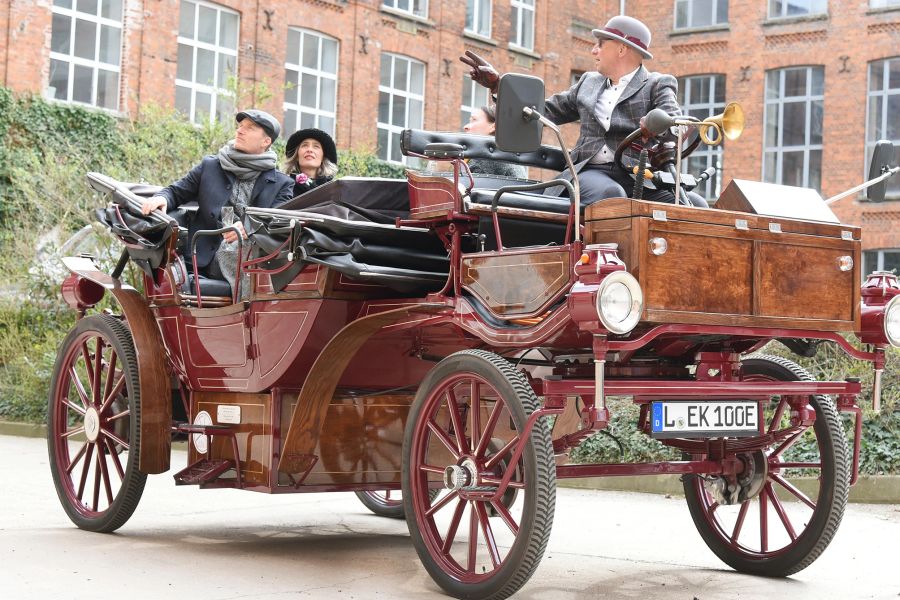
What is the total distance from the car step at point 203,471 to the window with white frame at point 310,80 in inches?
804

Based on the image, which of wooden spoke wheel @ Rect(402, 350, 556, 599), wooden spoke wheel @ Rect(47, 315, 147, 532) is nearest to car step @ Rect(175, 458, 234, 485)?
wooden spoke wheel @ Rect(47, 315, 147, 532)

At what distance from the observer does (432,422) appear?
16.4 ft

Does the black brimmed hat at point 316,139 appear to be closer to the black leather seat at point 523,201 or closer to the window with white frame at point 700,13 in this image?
the black leather seat at point 523,201

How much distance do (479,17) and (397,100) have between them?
3.46m

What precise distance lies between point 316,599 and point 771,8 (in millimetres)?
27859

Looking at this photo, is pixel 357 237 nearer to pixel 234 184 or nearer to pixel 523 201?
pixel 523 201

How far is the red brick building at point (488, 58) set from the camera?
23.5 m

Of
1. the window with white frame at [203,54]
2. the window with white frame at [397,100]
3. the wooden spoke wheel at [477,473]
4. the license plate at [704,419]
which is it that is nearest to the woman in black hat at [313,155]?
the wooden spoke wheel at [477,473]

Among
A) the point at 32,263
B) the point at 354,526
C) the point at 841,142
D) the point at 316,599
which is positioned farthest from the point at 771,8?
the point at 316,599

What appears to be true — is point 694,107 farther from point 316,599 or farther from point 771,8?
point 316,599

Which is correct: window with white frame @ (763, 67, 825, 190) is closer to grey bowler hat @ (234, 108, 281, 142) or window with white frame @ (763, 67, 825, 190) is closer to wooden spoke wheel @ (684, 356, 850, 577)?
grey bowler hat @ (234, 108, 281, 142)

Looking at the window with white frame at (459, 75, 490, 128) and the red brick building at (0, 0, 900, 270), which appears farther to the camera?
the window with white frame at (459, 75, 490, 128)

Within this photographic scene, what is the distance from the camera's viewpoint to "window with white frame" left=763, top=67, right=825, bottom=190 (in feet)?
95.9

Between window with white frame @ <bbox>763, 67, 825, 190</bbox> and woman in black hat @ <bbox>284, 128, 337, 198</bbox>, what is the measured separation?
2322 centimetres
